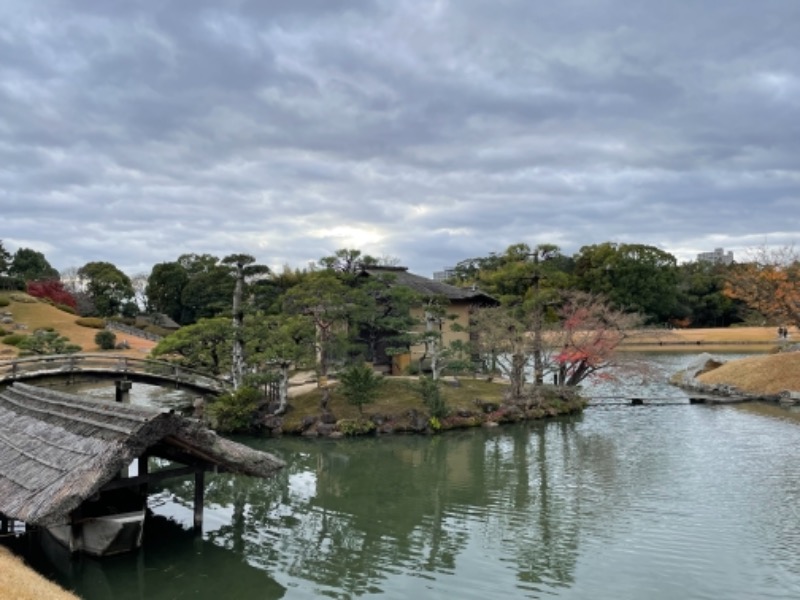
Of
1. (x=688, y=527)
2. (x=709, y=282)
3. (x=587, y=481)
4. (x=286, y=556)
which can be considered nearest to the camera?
(x=286, y=556)

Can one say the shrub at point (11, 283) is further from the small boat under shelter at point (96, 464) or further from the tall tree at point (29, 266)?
the small boat under shelter at point (96, 464)

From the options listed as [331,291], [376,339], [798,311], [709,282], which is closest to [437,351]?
[331,291]

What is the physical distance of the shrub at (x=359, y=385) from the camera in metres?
22.8

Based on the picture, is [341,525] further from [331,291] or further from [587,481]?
[331,291]

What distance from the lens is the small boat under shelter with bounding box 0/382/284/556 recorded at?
396 inches

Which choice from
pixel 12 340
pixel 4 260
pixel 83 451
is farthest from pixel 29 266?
pixel 83 451

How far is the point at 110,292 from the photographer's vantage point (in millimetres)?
67812

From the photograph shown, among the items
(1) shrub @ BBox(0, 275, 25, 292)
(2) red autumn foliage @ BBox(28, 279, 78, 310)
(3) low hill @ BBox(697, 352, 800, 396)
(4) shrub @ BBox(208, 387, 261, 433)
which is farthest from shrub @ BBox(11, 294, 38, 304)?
(3) low hill @ BBox(697, 352, 800, 396)

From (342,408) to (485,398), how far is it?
5891mm

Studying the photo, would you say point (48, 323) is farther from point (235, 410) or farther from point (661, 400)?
point (661, 400)

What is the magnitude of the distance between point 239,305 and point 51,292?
4809 centimetres

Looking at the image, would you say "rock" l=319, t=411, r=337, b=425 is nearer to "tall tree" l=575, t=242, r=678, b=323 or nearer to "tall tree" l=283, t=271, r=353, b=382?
"tall tree" l=283, t=271, r=353, b=382

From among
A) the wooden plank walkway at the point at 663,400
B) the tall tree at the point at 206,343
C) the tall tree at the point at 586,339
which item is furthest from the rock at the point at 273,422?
the wooden plank walkway at the point at 663,400

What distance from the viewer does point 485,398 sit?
25.9m
